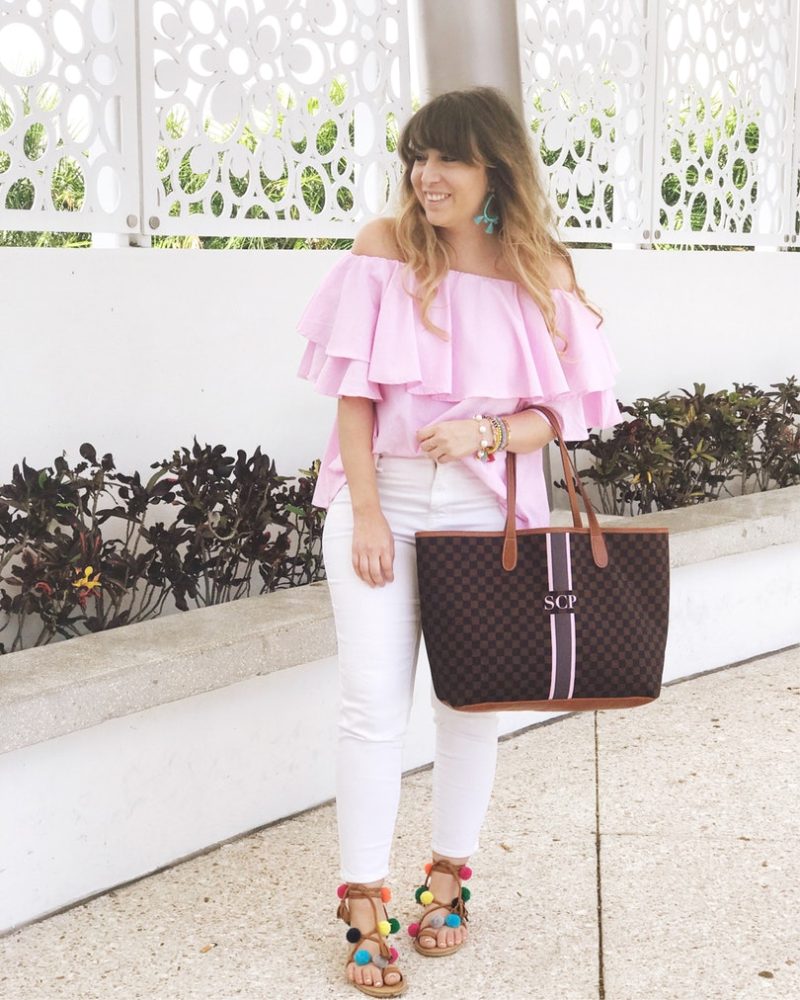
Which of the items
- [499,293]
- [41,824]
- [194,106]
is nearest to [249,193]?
[194,106]

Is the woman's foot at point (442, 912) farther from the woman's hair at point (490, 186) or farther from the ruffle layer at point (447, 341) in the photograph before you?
the woman's hair at point (490, 186)

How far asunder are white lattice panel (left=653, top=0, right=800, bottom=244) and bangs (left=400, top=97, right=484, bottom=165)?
3369 millimetres

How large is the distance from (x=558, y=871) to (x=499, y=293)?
4.83 ft

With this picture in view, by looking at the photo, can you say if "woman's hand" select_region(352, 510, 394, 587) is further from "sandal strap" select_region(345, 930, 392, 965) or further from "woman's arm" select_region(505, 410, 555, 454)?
"sandal strap" select_region(345, 930, 392, 965)

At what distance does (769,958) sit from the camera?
9.02 feet

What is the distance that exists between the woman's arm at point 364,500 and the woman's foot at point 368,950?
67cm

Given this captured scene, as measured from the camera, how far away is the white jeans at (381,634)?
8.18ft

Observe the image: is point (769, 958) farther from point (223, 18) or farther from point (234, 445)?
point (223, 18)

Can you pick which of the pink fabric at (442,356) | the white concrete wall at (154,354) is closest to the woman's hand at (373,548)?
the pink fabric at (442,356)

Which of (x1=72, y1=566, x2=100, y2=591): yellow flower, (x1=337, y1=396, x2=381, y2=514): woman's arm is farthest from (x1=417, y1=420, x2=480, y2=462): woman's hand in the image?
(x1=72, y1=566, x2=100, y2=591): yellow flower

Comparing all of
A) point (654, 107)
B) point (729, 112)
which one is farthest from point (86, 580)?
point (729, 112)

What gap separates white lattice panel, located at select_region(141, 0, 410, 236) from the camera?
3861 mm

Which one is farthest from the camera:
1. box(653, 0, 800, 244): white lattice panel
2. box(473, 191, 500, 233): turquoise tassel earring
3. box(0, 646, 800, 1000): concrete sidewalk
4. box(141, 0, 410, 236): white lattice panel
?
box(653, 0, 800, 244): white lattice panel

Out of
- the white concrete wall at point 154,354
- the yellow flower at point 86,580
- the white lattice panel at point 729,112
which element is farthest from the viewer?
the white lattice panel at point 729,112
